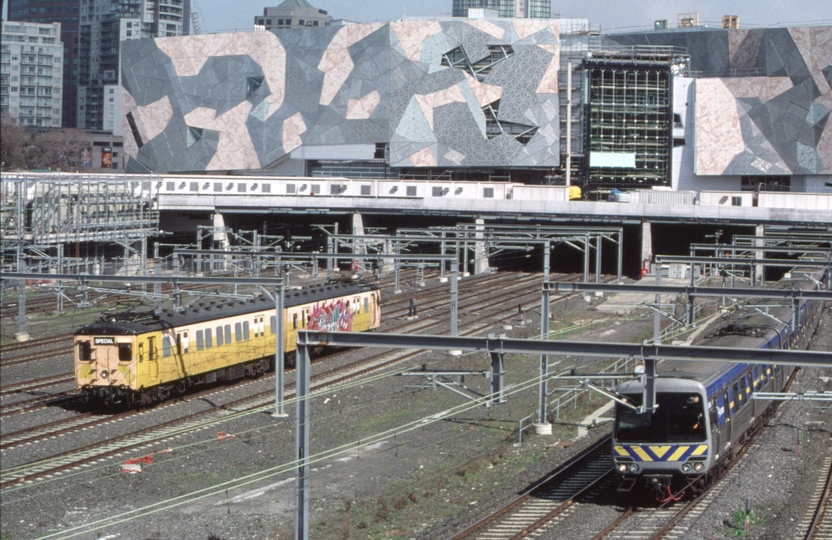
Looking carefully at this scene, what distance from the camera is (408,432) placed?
18.1 m

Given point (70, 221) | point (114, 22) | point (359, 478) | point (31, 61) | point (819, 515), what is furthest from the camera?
point (70, 221)

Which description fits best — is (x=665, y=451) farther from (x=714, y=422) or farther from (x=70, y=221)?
(x=70, y=221)

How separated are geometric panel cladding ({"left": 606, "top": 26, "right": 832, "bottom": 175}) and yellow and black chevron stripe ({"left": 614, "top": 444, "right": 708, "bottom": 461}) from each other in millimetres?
54328

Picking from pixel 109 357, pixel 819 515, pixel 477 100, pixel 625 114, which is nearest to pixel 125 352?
pixel 109 357

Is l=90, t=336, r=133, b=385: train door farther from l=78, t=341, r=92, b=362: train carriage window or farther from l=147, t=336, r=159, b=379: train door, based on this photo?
l=147, t=336, r=159, b=379: train door

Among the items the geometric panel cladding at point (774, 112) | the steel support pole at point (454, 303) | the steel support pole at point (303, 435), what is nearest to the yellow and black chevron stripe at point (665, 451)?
the steel support pole at point (303, 435)

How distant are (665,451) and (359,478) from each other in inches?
182

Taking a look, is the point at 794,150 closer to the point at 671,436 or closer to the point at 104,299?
the point at 104,299

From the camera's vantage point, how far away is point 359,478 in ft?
48.8

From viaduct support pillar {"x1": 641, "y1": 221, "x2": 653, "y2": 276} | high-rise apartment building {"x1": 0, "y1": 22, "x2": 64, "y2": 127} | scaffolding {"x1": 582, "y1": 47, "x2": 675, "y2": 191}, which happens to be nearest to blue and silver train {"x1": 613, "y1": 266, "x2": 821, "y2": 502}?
high-rise apartment building {"x1": 0, "y1": 22, "x2": 64, "y2": 127}

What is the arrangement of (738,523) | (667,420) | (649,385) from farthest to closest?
(667,420)
(738,523)
(649,385)

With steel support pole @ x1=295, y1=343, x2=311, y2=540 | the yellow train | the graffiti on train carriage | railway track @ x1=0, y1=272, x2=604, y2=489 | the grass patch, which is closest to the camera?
steel support pole @ x1=295, y1=343, x2=311, y2=540

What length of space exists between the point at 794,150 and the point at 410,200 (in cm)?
2864

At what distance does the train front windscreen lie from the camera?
1295 centimetres
